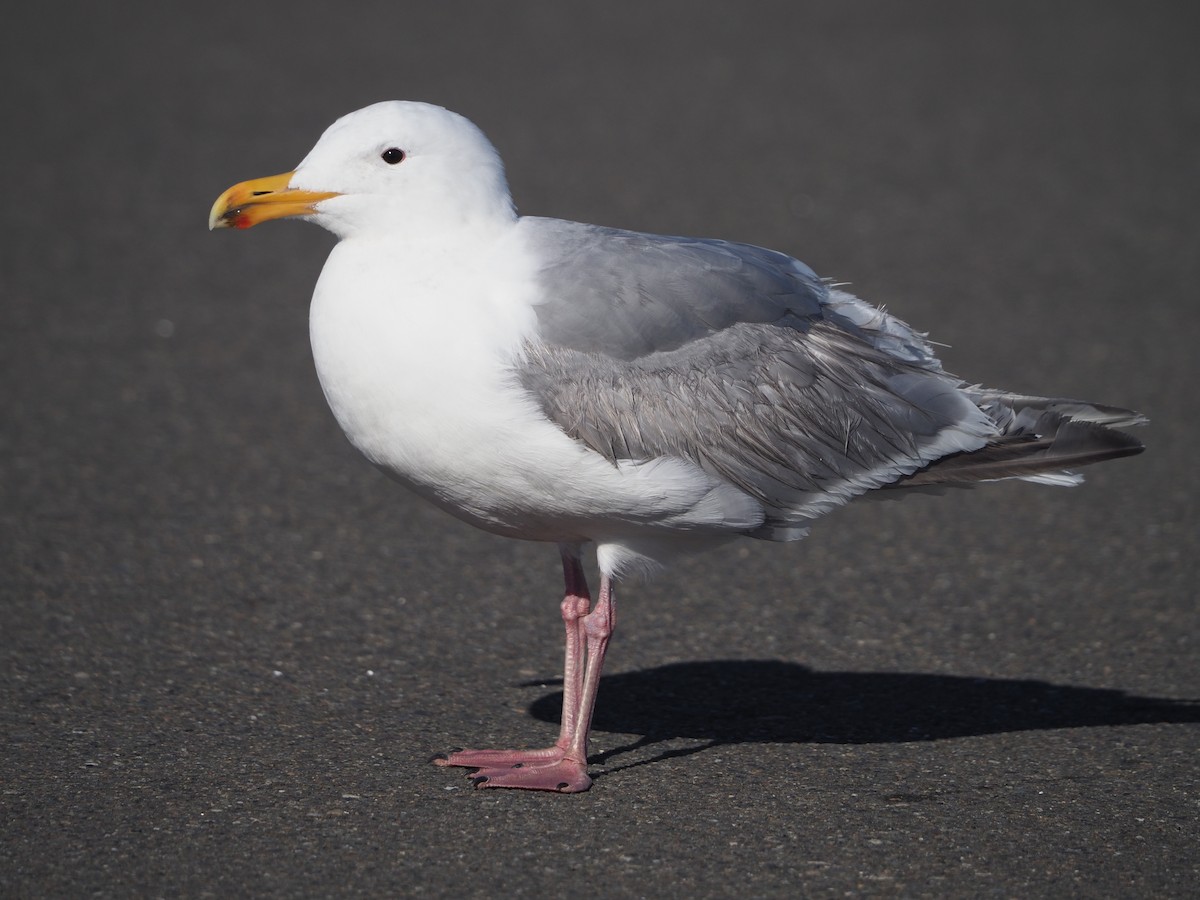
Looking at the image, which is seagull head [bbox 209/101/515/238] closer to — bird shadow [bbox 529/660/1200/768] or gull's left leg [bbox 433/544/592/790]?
gull's left leg [bbox 433/544/592/790]

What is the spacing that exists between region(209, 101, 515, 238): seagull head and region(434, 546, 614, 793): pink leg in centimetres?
124

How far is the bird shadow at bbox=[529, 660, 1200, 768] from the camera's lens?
5.21 metres

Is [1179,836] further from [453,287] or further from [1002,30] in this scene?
[1002,30]

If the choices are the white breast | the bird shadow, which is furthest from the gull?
the bird shadow

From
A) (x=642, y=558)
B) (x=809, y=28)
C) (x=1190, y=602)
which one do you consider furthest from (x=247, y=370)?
(x=809, y=28)

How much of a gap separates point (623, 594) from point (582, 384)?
227 cm

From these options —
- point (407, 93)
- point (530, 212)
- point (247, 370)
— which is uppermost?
point (407, 93)

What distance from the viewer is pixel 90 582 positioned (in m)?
6.24

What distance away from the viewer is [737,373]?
4723 mm

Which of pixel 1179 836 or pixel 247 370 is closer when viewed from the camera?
pixel 1179 836

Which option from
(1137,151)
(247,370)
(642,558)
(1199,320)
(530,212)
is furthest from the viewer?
(1137,151)

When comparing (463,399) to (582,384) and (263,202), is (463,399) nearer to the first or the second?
(582,384)

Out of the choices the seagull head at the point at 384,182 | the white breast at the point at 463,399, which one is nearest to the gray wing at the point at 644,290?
the white breast at the point at 463,399

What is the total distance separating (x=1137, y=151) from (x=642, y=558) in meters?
10.5
